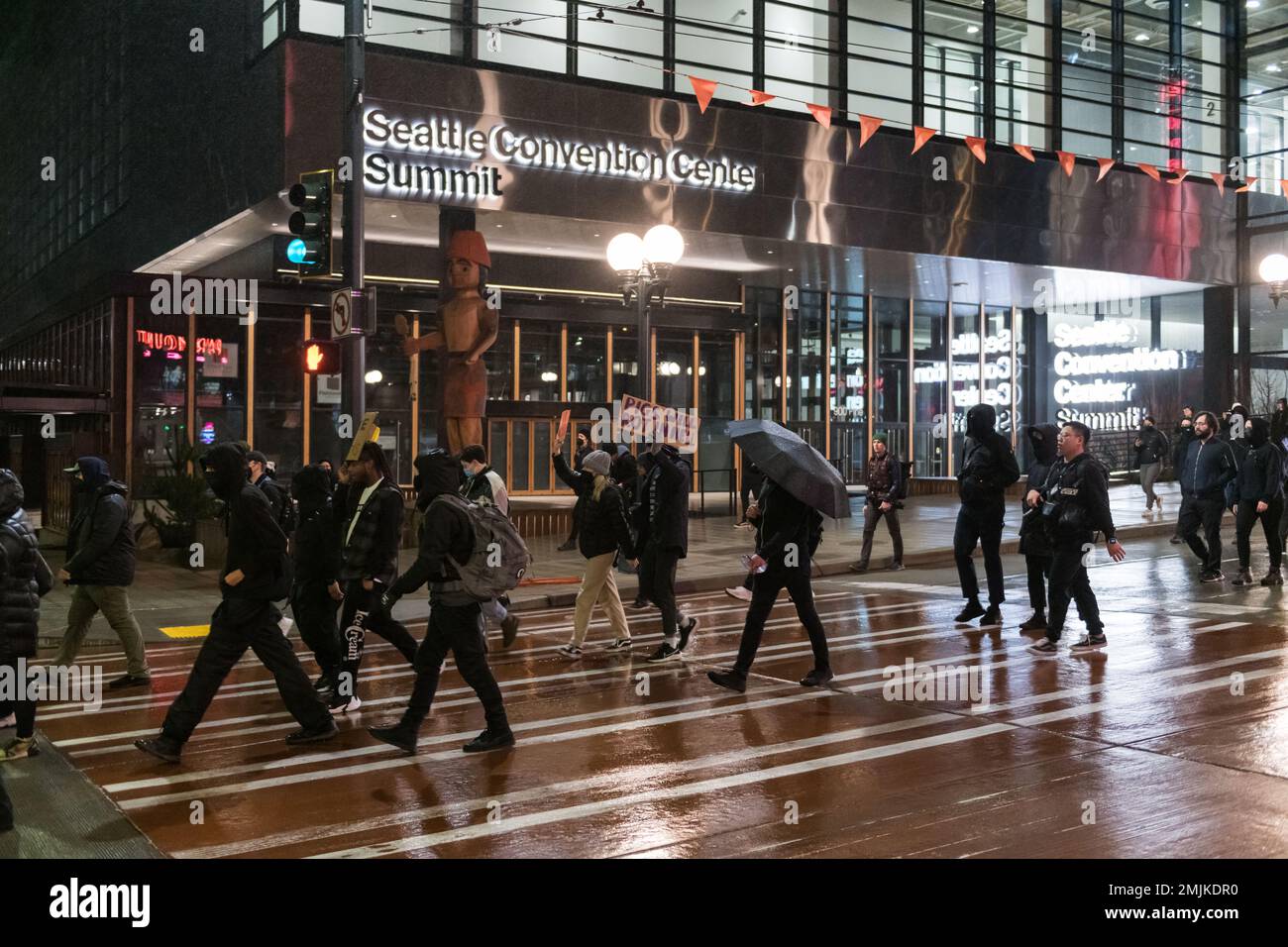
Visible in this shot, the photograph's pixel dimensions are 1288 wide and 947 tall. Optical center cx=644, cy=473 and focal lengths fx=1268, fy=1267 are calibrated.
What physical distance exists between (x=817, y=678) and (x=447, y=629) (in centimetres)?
319

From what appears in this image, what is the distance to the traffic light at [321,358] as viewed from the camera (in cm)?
1313

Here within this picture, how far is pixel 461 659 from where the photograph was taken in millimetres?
7629

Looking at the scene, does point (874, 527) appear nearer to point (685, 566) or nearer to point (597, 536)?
point (685, 566)

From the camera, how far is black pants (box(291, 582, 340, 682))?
884 centimetres

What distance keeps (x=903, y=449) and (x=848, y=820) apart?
30808 mm

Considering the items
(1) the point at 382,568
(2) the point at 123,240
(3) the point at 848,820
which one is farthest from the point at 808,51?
(3) the point at 848,820

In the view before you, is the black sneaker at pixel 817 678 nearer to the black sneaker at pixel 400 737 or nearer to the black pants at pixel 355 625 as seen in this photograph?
the black pants at pixel 355 625

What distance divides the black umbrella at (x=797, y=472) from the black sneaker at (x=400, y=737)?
9.97 ft

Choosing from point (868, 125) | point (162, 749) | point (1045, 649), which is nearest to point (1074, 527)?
point (1045, 649)

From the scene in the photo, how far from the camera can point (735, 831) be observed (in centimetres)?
595

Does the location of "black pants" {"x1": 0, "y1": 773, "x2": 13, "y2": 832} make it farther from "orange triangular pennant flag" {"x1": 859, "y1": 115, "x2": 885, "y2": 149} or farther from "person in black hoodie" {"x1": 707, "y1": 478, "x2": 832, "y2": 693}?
"orange triangular pennant flag" {"x1": 859, "y1": 115, "x2": 885, "y2": 149}

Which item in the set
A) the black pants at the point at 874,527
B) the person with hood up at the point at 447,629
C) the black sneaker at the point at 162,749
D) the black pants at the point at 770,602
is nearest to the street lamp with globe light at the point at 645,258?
the black pants at the point at 874,527

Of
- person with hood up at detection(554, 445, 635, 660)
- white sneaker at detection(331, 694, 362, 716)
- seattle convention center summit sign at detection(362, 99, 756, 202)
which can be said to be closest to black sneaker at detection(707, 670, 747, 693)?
person with hood up at detection(554, 445, 635, 660)

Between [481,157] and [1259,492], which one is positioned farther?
[481,157]
